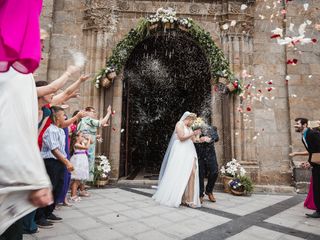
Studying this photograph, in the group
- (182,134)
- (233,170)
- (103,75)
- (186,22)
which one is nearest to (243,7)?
(186,22)

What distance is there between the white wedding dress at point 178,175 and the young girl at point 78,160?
171 centimetres

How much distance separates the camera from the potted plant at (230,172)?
7012mm

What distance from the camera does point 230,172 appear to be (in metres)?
7.11

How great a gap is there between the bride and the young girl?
5.61 feet

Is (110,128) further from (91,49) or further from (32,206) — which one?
(32,206)

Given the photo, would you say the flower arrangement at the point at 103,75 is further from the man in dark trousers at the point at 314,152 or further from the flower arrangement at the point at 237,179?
the man in dark trousers at the point at 314,152

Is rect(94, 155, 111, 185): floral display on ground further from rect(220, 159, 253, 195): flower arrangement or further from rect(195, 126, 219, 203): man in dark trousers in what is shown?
rect(220, 159, 253, 195): flower arrangement

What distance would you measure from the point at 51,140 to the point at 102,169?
390cm

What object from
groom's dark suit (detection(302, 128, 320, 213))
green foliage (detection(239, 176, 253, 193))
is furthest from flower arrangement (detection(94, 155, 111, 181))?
groom's dark suit (detection(302, 128, 320, 213))

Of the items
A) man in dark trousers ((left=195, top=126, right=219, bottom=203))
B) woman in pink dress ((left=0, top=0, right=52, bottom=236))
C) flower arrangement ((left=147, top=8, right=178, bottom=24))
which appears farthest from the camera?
flower arrangement ((left=147, top=8, right=178, bottom=24))

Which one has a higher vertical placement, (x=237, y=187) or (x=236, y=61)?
(x=236, y=61)

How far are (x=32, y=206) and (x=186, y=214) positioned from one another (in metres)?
3.70

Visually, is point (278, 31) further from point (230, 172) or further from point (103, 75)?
point (103, 75)

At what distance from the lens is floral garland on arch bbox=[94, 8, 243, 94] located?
25.5 ft
